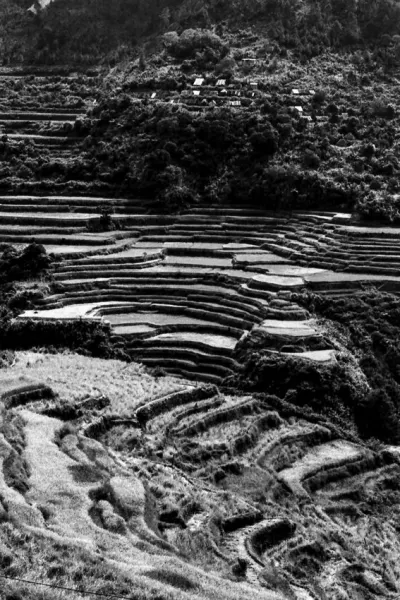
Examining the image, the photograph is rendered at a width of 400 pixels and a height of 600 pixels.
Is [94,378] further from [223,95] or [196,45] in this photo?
[196,45]

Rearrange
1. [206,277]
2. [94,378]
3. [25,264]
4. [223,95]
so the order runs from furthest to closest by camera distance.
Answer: [223,95] → [25,264] → [206,277] → [94,378]

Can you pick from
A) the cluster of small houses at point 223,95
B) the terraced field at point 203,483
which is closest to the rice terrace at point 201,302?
the terraced field at point 203,483

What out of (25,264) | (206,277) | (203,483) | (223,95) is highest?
(223,95)

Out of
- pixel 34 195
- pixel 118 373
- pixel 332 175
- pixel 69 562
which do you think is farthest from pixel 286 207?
pixel 69 562

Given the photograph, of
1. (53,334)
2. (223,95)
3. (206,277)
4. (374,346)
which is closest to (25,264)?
(53,334)

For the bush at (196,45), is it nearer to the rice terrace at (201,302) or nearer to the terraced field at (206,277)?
the rice terrace at (201,302)

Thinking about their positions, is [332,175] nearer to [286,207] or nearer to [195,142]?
[286,207]

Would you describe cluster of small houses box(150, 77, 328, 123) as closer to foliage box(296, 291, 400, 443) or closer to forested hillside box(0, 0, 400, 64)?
forested hillside box(0, 0, 400, 64)
